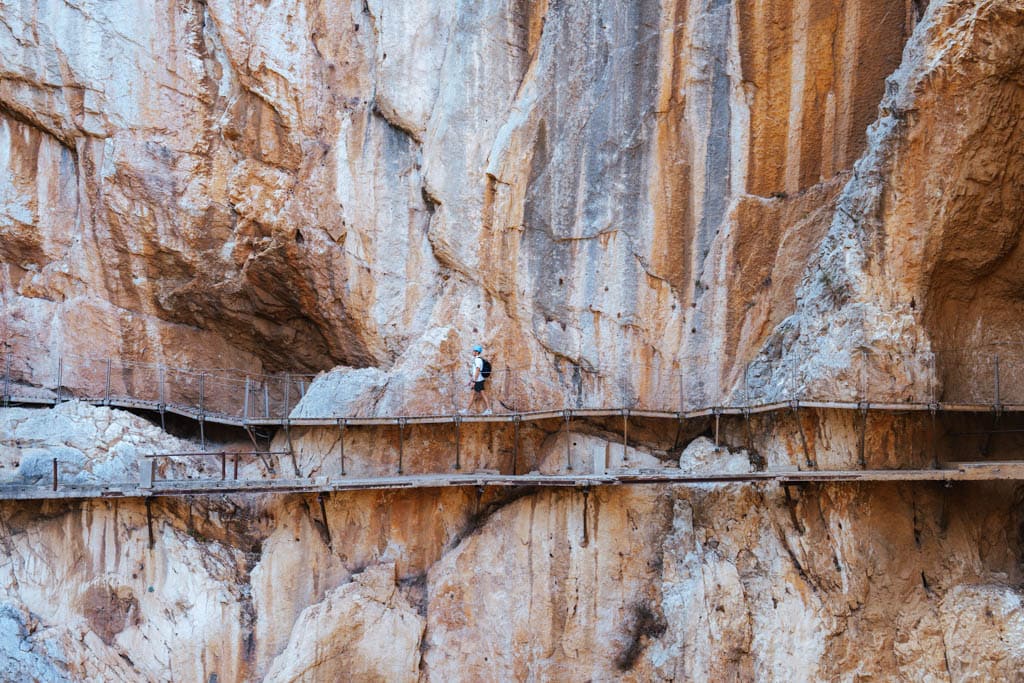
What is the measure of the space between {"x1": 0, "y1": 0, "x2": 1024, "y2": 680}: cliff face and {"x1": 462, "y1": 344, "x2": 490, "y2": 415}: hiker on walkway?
0.43 meters

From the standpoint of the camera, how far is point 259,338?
20094mm

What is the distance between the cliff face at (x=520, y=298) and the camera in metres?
15.0

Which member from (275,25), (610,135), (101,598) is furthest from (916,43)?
(101,598)

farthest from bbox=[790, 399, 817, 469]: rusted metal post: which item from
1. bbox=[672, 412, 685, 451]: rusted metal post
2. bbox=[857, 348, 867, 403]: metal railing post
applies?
bbox=[672, 412, 685, 451]: rusted metal post

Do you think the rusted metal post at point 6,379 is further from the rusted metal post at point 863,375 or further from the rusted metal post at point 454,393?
the rusted metal post at point 863,375

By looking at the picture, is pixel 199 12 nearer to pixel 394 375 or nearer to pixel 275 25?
pixel 275 25

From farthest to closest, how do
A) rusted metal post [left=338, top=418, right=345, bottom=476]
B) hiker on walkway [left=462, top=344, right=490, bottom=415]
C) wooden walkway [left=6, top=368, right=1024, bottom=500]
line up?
hiker on walkway [left=462, top=344, right=490, bottom=415]
rusted metal post [left=338, top=418, right=345, bottom=476]
wooden walkway [left=6, top=368, right=1024, bottom=500]

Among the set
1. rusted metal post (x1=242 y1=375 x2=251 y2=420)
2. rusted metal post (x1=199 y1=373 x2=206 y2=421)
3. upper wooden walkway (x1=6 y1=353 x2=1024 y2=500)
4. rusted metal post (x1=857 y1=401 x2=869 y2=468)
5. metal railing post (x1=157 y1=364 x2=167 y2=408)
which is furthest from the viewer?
metal railing post (x1=157 y1=364 x2=167 y2=408)

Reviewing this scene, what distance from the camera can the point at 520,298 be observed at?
17.8 m

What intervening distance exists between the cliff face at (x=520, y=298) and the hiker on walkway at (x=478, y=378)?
43 centimetres

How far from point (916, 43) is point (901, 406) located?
473cm

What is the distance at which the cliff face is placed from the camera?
15016 millimetres

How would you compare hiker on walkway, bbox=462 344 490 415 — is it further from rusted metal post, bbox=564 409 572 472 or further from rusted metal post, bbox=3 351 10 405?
rusted metal post, bbox=3 351 10 405

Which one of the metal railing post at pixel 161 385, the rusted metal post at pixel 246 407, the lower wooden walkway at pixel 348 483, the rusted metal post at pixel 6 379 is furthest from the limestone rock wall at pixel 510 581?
the metal railing post at pixel 161 385
